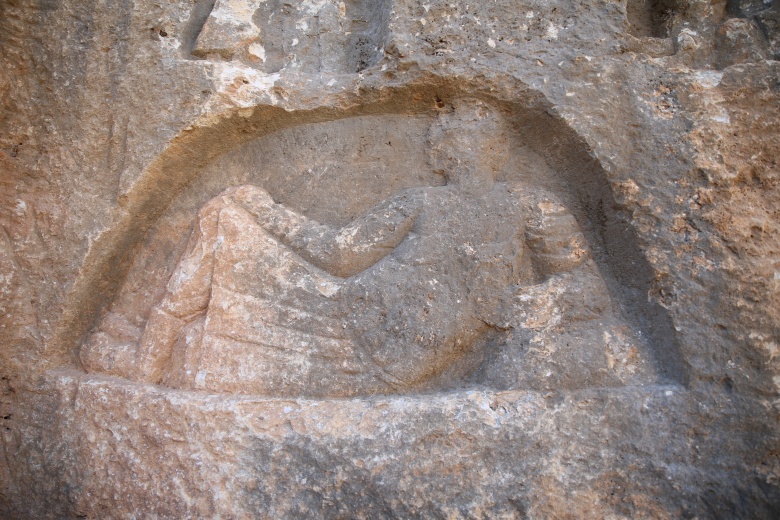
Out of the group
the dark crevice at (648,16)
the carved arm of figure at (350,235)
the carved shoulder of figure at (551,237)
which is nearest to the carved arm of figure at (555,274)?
the carved shoulder of figure at (551,237)

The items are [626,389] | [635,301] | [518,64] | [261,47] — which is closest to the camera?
[626,389]

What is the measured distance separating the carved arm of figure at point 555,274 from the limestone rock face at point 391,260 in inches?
0.5

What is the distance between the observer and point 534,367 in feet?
7.76

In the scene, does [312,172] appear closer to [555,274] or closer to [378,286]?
[378,286]

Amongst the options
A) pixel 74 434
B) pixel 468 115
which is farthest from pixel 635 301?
pixel 74 434

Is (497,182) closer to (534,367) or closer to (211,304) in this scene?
(534,367)

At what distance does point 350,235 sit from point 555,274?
0.98 metres

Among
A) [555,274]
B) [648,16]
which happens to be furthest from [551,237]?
[648,16]

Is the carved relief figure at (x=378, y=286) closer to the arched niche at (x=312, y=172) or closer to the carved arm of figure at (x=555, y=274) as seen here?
the carved arm of figure at (x=555, y=274)

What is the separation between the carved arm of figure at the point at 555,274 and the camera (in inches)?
97.2

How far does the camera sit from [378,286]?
2.52 m

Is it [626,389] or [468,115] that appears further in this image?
[468,115]

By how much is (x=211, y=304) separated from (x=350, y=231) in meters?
0.73

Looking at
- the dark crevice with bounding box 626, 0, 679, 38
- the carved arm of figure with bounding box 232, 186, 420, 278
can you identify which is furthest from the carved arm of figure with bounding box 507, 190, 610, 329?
the dark crevice with bounding box 626, 0, 679, 38
